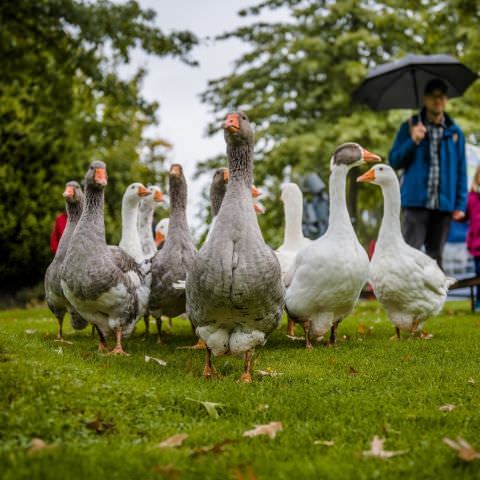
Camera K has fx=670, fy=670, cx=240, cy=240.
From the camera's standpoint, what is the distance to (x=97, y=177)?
22.5ft

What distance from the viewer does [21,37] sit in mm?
15133

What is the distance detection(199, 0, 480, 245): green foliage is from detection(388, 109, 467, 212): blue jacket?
36.4ft

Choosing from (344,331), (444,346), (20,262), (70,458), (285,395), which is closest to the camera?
(70,458)

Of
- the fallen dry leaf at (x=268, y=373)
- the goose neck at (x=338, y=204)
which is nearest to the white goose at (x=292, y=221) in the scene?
the goose neck at (x=338, y=204)

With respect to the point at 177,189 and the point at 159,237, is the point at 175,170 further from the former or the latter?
the point at 159,237

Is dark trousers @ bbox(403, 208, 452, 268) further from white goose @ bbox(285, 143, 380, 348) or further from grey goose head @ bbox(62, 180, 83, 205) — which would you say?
A: grey goose head @ bbox(62, 180, 83, 205)

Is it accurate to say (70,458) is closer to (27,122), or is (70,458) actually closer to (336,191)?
(336,191)

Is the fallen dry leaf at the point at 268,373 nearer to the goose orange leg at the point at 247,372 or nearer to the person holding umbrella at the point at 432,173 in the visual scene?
the goose orange leg at the point at 247,372

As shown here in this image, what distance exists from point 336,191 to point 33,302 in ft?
38.9

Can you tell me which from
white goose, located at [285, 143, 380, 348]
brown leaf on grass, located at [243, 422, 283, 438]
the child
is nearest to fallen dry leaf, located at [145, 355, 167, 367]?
white goose, located at [285, 143, 380, 348]

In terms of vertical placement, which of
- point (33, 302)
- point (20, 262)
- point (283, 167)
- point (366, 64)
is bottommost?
point (33, 302)

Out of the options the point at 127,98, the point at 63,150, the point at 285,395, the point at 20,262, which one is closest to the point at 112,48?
the point at 127,98

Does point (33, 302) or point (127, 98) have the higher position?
point (127, 98)

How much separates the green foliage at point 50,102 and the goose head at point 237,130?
9214 mm
